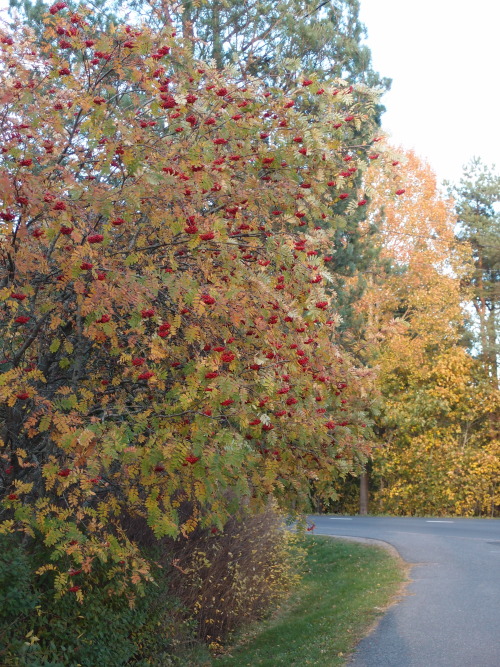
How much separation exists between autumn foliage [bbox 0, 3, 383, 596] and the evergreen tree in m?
30.2

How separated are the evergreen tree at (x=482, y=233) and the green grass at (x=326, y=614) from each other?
841 inches

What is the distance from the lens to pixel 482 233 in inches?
1494

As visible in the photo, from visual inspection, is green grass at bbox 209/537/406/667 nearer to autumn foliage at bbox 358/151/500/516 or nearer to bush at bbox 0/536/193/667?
bush at bbox 0/536/193/667

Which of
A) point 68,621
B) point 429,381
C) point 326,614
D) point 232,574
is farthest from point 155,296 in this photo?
point 429,381

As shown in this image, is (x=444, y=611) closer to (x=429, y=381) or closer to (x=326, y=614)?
(x=326, y=614)

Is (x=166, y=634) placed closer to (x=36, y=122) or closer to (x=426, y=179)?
(x=36, y=122)

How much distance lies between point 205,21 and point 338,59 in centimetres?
289

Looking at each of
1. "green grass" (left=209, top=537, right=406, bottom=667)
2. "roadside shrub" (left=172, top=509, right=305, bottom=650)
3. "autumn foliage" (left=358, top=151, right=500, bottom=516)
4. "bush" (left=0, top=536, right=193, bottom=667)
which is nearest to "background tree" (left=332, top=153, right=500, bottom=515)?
"autumn foliage" (left=358, top=151, right=500, bottom=516)

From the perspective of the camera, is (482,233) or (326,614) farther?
(482,233)

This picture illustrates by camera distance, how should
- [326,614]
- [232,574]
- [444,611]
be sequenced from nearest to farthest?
1. [444,611]
2. [232,574]
3. [326,614]

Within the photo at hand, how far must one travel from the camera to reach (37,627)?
19.4 feet

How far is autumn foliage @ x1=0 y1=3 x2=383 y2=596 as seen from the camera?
5.14m

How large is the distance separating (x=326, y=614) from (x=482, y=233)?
2942 cm

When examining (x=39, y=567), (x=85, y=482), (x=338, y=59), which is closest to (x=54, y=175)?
(x=85, y=482)
